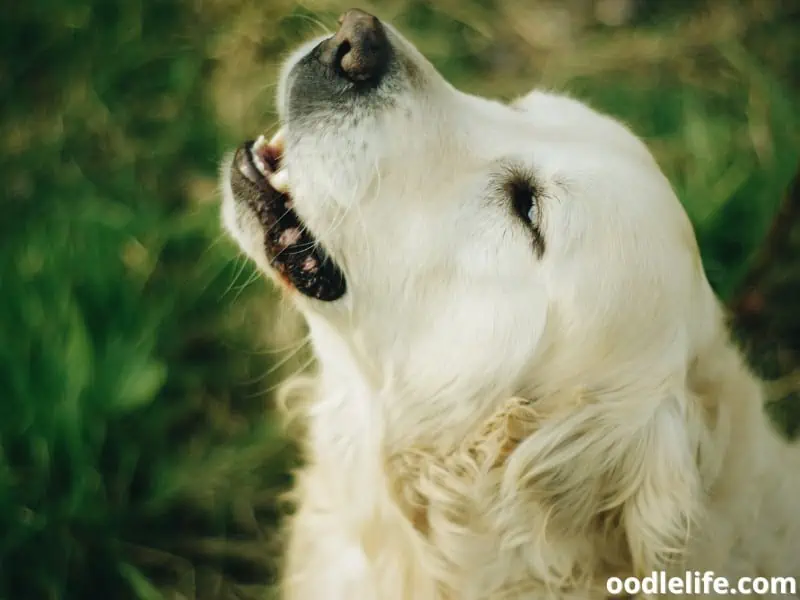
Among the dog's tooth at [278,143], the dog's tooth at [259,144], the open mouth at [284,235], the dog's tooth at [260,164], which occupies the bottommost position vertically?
the open mouth at [284,235]

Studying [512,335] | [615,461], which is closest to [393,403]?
[512,335]

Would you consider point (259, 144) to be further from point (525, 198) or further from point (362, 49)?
point (525, 198)

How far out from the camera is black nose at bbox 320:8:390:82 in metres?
1.45

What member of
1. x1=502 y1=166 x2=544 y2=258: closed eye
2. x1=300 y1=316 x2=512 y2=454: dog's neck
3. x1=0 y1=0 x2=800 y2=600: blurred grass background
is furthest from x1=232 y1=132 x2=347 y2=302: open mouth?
x1=0 y1=0 x2=800 y2=600: blurred grass background

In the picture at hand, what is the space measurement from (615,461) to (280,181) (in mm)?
780

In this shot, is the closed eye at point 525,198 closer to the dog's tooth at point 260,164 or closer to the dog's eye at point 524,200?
the dog's eye at point 524,200

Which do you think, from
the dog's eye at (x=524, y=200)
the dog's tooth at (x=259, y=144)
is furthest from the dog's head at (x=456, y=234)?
the dog's tooth at (x=259, y=144)

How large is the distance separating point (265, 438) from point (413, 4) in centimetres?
191

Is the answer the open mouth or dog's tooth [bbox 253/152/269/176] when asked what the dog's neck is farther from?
dog's tooth [bbox 253/152/269/176]

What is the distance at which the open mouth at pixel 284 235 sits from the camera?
1520 millimetres

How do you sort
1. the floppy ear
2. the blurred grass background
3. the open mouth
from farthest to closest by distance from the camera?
the blurred grass background, the open mouth, the floppy ear

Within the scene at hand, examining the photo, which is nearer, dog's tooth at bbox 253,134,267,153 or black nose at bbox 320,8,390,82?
black nose at bbox 320,8,390,82

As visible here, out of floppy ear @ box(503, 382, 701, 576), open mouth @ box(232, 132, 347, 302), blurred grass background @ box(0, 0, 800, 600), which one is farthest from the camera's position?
blurred grass background @ box(0, 0, 800, 600)

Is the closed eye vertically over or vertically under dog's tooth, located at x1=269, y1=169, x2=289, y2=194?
over
